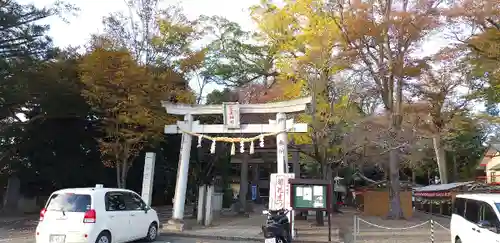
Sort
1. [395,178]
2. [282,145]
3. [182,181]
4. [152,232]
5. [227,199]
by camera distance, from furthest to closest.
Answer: [227,199]
[395,178]
[182,181]
[282,145]
[152,232]

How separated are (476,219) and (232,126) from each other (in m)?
9.00

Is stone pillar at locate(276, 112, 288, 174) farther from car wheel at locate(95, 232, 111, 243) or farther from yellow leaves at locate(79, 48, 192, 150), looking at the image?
car wheel at locate(95, 232, 111, 243)

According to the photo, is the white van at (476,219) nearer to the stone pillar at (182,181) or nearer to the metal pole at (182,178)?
the stone pillar at (182,181)

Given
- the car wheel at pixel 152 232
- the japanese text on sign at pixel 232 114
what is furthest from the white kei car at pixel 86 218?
the japanese text on sign at pixel 232 114

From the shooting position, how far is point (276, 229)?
10.1 m

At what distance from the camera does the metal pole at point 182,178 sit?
16.2 m

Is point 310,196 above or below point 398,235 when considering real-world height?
above

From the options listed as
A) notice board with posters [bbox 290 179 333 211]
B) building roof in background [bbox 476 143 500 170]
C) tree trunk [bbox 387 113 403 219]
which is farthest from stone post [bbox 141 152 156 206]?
building roof in background [bbox 476 143 500 170]

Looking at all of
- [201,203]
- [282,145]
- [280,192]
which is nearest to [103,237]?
[280,192]

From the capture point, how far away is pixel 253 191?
44875 millimetres

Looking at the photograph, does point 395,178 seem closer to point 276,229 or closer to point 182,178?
point 182,178

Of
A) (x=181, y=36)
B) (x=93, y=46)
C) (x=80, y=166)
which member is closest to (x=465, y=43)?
(x=181, y=36)

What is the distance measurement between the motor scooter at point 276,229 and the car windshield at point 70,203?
13.7 feet

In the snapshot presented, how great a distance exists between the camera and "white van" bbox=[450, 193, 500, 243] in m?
8.38
